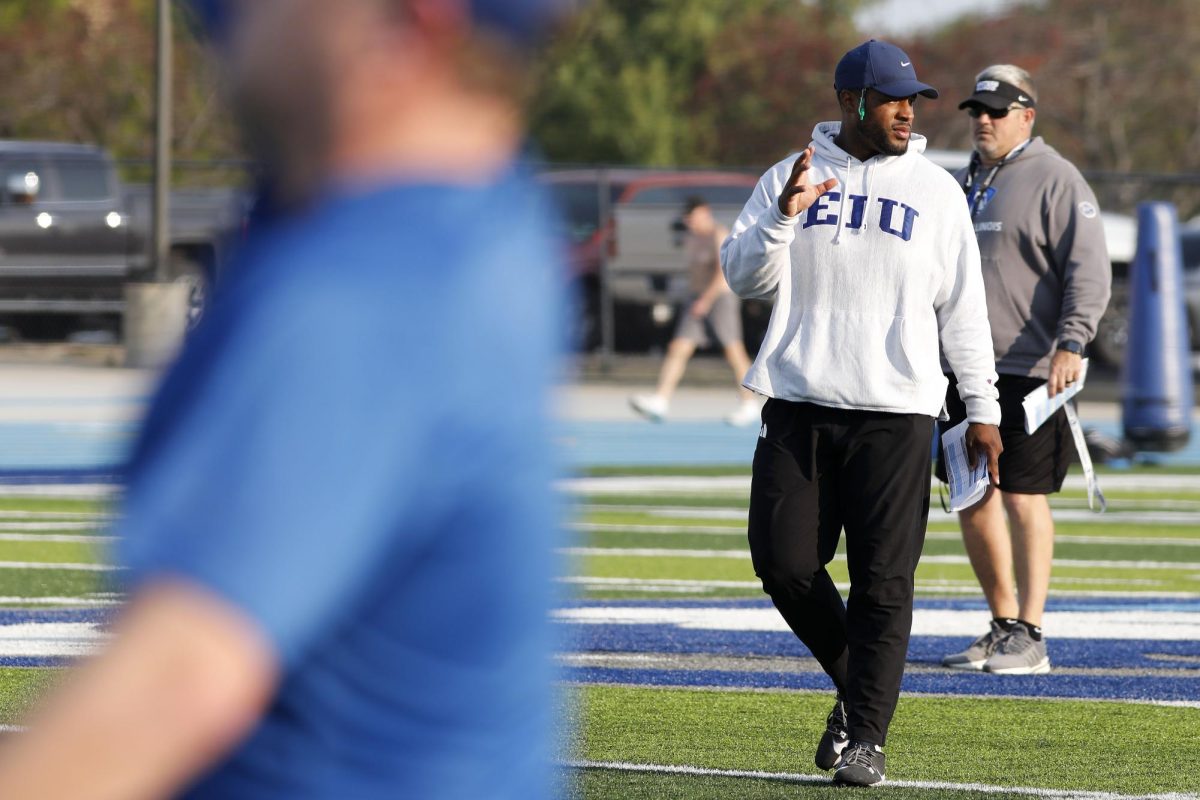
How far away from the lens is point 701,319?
20359mm

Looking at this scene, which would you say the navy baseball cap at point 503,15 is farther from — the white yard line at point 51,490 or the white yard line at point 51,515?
the white yard line at point 51,490

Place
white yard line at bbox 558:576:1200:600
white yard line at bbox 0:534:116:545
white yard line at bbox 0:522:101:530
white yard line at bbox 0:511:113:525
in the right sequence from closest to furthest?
white yard line at bbox 558:576:1200:600 < white yard line at bbox 0:534:116:545 < white yard line at bbox 0:522:101:530 < white yard line at bbox 0:511:113:525

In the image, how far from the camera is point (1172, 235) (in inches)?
652

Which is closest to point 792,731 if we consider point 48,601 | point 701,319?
point 48,601

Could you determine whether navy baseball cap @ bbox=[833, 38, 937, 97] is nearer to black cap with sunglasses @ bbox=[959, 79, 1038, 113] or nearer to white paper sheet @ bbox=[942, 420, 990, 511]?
white paper sheet @ bbox=[942, 420, 990, 511]

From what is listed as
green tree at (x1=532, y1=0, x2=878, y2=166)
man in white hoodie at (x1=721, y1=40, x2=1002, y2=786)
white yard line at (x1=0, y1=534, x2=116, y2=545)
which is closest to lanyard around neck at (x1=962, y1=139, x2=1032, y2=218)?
man in white hoodie at (x1=721, y1=40, x2=1002, y2=786)

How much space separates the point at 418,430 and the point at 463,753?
24 centimetres

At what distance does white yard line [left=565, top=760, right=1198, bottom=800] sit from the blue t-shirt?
424 centimetres

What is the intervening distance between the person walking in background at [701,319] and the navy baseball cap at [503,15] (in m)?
18.0

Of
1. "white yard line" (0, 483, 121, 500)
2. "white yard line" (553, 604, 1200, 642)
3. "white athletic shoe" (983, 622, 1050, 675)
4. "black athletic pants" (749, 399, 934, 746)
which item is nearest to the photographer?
"black athletic pants" (749, 399, 934, 746)

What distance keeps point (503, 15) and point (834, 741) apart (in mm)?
4523

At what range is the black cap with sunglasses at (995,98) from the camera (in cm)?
766

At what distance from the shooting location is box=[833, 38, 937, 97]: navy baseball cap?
600 cm

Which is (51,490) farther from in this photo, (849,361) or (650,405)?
(849,361)
